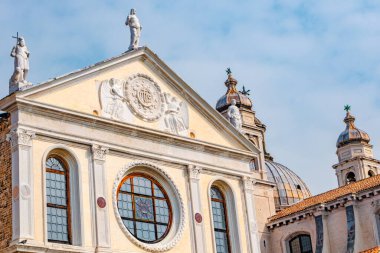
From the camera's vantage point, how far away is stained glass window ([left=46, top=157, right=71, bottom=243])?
24516mm

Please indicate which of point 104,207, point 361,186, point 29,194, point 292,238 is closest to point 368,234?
point 361,186

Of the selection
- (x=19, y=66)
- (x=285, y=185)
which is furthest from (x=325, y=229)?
(x=19, y=66)

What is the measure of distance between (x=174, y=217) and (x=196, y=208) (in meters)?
0.91

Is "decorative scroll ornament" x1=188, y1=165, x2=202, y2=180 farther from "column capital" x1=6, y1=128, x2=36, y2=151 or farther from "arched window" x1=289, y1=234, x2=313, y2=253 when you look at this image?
"arched window" x1=289, y1=234, x2=313, y2=253

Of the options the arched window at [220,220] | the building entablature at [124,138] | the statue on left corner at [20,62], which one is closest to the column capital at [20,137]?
the building entablature at [124,138]

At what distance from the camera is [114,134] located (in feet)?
88.9

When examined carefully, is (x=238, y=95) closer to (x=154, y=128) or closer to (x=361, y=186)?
(x=361, y=186)

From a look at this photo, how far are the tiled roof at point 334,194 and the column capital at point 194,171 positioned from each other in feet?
37.2

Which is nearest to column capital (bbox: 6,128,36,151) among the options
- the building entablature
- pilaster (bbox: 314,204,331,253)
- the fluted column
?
the building entablature

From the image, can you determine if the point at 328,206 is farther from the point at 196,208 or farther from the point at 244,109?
the point at 196,208

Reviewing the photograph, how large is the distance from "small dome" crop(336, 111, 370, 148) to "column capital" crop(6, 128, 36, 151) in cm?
3394

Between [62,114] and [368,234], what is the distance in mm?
18063

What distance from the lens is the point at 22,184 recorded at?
23.9m

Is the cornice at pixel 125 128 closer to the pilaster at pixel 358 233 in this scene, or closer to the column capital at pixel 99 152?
the column capital at pixel 99 152
